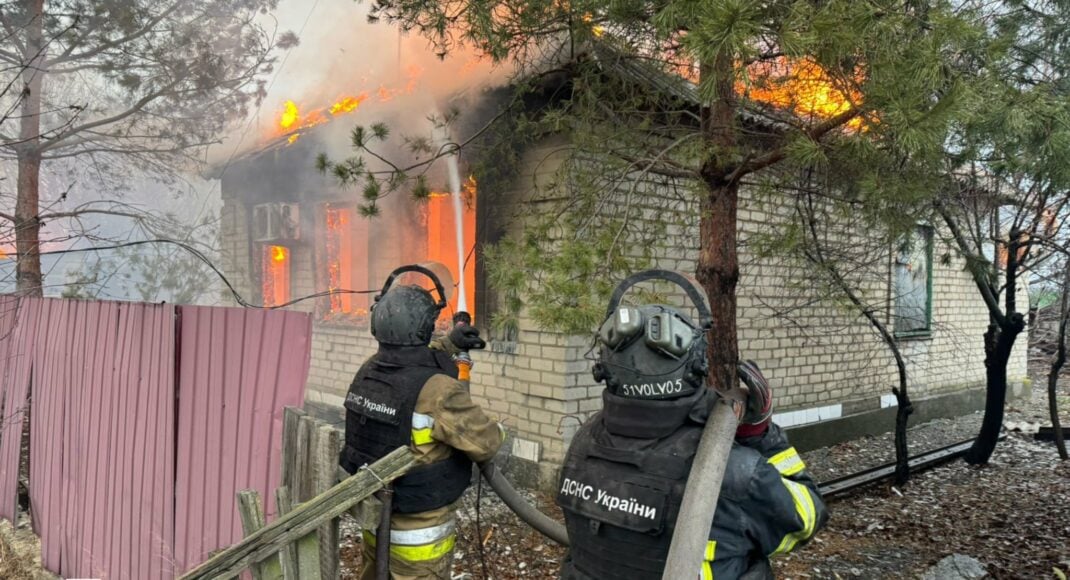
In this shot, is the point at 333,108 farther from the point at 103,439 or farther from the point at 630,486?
the point at 630,486

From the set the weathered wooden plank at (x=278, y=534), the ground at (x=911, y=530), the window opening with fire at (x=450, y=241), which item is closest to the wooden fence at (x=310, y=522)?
the weathered wooden plank at (x=278, y=534)

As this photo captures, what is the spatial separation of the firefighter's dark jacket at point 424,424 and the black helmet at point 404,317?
5cm

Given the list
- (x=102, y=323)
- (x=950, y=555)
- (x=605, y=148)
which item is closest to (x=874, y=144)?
(x=605, y=148)

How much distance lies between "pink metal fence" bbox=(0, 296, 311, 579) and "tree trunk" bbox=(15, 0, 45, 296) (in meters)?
0.53

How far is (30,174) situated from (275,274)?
414cm

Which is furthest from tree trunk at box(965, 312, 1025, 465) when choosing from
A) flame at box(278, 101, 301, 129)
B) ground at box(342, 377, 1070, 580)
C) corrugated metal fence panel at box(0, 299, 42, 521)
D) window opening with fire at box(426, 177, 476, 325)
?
corrugated metal fence panel at box(0, 299, 42, 521)

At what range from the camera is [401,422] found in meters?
2.71

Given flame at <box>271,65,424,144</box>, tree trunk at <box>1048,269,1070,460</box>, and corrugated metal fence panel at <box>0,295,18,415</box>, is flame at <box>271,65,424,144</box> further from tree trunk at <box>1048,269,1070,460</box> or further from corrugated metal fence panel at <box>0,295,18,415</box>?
tree trunk at <box>1048,269,1070,460</box>

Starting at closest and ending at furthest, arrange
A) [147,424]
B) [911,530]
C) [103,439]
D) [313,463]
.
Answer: [313,463]
[147,424]
[103,439]
[911,530]

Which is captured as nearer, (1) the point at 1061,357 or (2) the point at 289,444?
(2) the point at 289,444

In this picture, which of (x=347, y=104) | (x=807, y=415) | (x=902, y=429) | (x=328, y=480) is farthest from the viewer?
(x=807, y=415)

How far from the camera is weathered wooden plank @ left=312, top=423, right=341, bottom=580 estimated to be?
8.16 feet

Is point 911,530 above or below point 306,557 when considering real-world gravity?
below

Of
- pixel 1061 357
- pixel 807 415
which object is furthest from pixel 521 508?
pixel 1061 357
